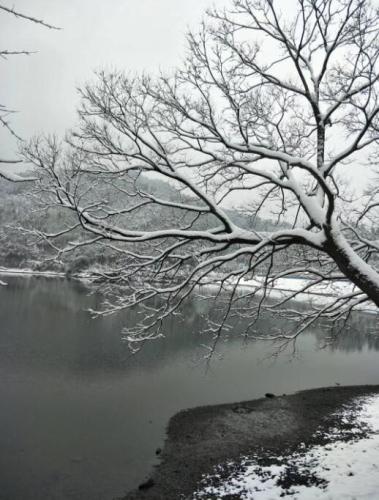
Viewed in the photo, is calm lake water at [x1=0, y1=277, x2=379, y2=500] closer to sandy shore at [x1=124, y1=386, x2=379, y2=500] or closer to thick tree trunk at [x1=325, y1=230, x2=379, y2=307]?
sandy shore at [x1=124, y1=386, x2=379, y2=500]

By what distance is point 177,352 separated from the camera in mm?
17297

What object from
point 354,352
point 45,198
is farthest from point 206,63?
point 354,352

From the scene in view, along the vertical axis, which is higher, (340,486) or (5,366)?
(340,486)

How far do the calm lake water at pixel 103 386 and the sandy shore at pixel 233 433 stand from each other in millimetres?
458

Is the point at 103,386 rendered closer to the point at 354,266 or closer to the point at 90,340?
the point at 90,340

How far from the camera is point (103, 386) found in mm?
12695

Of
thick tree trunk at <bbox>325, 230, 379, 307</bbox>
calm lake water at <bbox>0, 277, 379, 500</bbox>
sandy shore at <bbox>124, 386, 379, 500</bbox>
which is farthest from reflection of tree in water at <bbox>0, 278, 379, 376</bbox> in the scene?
thick tree trunk at <bbox>325, 230, 379, 307</bbox>

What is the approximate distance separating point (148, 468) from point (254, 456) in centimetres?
229

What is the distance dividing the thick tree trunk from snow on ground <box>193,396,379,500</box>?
2.55 metres

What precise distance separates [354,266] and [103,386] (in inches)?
404

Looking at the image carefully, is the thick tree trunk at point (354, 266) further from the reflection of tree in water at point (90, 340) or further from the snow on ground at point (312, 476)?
the reflection of tree in water at point (90, 340)

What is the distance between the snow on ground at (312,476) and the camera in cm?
539

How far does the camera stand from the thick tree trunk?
15.1 ft

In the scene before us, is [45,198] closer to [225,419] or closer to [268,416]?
[225,419]
